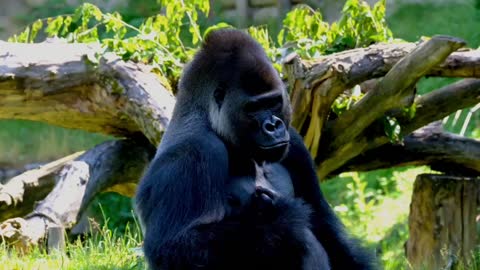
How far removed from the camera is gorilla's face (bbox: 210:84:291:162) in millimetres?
3531

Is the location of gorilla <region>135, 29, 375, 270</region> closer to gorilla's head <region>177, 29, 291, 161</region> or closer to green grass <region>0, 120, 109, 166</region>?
gorilla's head <region>177, 29, 291, 161</region>

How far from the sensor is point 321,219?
4.02 metres

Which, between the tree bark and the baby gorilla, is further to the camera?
the tree bark

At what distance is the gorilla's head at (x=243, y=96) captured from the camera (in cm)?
354

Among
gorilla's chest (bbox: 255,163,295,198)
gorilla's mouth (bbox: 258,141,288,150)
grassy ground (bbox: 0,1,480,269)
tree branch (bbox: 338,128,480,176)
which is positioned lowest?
grassy ground (bbox: 0,1,480,269)

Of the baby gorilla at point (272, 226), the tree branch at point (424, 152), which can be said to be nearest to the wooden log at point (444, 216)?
the tree branch at point (424, 152)

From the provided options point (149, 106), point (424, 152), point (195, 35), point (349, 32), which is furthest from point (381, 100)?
point (195, 35)

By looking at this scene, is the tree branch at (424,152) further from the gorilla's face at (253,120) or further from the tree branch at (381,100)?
the gorilla's face at (253,120)

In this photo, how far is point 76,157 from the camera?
5.91 metres

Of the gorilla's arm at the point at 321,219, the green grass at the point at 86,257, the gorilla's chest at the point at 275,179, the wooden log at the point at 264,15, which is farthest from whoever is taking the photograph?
the wooden log at the point at 264,15

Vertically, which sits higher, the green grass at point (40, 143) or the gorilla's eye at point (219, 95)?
the gorilla's eye at point (219, 95)

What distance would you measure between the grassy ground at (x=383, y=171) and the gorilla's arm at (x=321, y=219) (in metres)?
1.57

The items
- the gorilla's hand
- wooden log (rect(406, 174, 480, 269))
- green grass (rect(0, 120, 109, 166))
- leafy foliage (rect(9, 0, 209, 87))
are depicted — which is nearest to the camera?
the gorilla's hand

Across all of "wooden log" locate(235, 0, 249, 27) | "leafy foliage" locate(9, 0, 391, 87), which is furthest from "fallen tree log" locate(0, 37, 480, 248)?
"wooden log" locate(235, 0, 249, 27)
